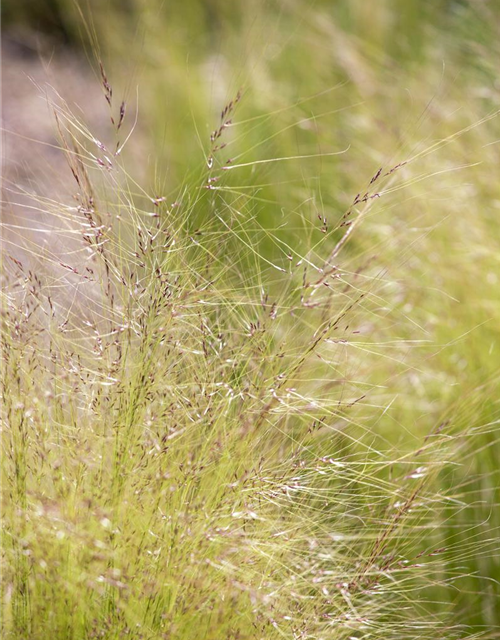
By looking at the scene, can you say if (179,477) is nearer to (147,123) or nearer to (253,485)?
(253,485)

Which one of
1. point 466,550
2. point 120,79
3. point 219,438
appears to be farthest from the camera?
point 120,79

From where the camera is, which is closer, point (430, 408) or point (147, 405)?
point (147, 405)

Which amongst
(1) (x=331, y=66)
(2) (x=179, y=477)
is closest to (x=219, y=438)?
(2) (x=179, y=477)

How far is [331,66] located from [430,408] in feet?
8.15

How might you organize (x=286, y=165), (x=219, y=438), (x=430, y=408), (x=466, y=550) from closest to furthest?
1. (x=219, y=438)
2. (x=466, y=550)
3. (x=430, y=408)
4. (x=286, y=165)

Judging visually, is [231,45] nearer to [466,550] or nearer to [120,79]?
[120,79]

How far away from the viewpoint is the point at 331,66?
3.88 metres

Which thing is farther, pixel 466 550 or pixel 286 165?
pixel 286 165

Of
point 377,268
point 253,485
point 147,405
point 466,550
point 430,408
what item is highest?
point 147,405

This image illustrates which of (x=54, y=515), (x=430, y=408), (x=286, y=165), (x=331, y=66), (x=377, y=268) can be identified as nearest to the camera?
(x=54, y=515)

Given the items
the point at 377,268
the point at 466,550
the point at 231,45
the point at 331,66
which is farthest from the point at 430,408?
the point at 231,45

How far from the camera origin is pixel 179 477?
3.72 ft

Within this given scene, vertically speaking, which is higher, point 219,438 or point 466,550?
point 219,438

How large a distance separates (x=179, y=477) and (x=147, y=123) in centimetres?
336
